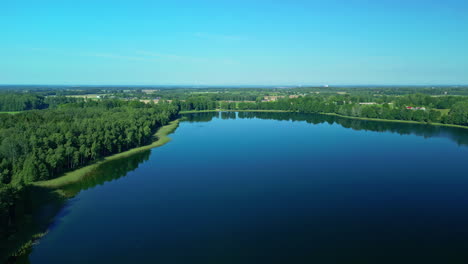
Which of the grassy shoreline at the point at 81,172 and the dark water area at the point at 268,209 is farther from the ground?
the grassy shoreline at the point at 81,172

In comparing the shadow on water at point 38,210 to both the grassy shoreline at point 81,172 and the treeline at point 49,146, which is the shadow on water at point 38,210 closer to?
the grassy shoreline at point 81,172

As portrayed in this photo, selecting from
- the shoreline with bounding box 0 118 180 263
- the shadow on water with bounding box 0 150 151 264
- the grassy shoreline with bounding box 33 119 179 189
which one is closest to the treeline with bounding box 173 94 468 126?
the grassy shoreline with bounding box 33 119 179 189

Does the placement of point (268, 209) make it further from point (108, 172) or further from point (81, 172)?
point (81, 172)

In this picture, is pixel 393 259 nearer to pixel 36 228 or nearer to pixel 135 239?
pixel 135 239

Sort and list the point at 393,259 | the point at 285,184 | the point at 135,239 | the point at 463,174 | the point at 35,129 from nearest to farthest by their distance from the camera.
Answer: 1. the point at 393,259
2. the point at 135,239
3. the point at 285,184
4. the point at 463,174
5. the point at 35,129

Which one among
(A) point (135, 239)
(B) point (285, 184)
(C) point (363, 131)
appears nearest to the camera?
(A) point (135, 239)

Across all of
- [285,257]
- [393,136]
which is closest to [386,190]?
[285,257]

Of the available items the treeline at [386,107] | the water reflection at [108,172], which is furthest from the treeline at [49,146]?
the treeline at [386,107]
